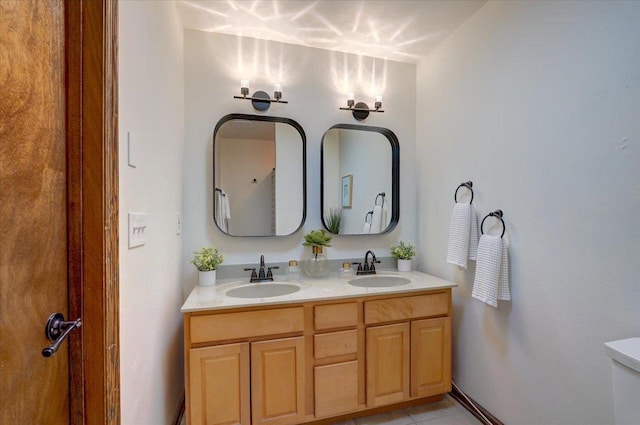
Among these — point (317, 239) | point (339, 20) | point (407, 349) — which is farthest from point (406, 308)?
point (339, 20)

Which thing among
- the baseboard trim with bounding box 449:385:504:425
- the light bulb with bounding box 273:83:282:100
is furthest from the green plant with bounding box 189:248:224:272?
the baseboard trim with bounding box 449:385:504:425

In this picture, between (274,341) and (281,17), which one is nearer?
(274,341)

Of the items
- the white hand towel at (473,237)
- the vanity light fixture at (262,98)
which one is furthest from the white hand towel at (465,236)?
the vanity light fixture at (262,98)

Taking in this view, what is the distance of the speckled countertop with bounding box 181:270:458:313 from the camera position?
1438 millimetres

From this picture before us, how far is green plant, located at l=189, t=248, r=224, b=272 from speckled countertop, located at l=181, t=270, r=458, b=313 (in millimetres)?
122

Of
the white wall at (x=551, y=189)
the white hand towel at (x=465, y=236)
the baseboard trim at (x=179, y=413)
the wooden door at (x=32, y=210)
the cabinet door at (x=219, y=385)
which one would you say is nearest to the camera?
the wooden door at (x=32, y=210)

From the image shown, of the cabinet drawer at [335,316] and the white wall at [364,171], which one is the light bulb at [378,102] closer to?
the white wall at [364,171]

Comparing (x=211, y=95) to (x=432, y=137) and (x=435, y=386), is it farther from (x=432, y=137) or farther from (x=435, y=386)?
(x=435, y=386)

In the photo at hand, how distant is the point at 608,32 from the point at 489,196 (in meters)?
0.85

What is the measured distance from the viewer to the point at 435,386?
1766 millimetres

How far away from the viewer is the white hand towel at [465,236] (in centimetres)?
173

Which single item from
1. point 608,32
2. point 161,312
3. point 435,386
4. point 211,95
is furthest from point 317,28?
point 435,386

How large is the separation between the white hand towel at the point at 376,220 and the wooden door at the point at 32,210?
6.12 ft

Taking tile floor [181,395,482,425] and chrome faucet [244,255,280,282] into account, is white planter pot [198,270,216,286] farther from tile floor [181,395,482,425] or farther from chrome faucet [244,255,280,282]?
tile floor [181,395,482,425]
